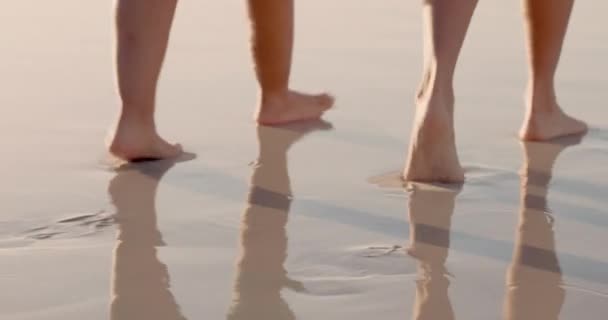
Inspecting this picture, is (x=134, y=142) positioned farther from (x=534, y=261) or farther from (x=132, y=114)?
(x=534, y=261)

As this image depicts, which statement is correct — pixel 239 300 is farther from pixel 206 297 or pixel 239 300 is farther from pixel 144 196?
pixel 144 196

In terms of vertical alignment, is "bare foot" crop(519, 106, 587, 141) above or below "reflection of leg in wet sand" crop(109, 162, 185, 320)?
above

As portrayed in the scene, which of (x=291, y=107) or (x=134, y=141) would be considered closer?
(x=134, y=141)

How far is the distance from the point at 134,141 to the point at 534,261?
0.95m

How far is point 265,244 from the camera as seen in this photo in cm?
196

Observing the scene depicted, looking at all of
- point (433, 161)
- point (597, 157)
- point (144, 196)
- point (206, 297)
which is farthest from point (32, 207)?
point (597, 157)

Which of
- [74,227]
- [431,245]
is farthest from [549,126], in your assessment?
[74,227]

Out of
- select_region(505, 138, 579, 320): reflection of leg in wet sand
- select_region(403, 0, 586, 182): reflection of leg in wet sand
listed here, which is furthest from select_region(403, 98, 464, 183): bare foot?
select_region(505, 138, 579, 320): reflection of leg in wet sand

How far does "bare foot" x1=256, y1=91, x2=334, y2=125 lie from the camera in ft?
9.57

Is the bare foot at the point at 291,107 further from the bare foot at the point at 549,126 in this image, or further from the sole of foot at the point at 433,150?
the sole of foot at the point at 433,150

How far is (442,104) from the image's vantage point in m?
2.34

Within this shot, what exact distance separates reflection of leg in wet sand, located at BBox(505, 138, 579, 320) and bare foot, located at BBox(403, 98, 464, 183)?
0.50ft

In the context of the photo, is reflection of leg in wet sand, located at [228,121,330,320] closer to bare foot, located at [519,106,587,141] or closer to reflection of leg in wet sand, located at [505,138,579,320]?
reflection of leg in wet sand, located at [505,138,579,320]

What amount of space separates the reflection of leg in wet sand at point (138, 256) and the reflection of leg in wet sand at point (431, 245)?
35 centimetres
